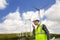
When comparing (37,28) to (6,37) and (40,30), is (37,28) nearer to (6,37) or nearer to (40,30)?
(40,30)

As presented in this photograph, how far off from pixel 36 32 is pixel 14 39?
1782 centimetres

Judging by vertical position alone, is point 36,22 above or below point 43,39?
above

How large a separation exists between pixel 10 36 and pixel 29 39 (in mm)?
5560

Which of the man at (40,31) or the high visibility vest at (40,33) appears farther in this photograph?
the high visibility vest at (40,33)

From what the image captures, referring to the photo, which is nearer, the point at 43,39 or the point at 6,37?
the point at 43,39

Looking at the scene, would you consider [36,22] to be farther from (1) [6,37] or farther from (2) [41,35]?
(1) [6,37]

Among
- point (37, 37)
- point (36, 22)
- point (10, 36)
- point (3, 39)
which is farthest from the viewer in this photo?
point (10, 36)

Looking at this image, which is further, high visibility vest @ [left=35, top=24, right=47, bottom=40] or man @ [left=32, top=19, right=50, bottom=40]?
high visibility vest @ [left=35, top=24, right=47, bottom=40]

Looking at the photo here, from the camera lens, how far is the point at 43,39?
8.16 meters

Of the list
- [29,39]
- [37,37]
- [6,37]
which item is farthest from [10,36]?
[37,37]

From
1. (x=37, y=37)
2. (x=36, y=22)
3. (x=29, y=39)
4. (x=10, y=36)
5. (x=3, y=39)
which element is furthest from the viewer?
(x=10, y=36)

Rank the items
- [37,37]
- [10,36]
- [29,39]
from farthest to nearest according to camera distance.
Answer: [10,36], [29,39], [37,37]

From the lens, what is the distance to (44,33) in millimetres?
8055

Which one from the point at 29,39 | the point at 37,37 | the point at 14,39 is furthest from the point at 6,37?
the point at 37,37
